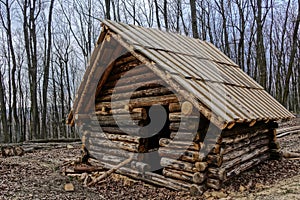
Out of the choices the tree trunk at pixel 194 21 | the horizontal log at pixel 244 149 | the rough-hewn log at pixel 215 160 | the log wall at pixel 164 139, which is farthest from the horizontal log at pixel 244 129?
the tree trunk at pixel 194 21

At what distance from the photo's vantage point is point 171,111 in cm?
668

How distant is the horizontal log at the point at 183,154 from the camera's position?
607 centimetres

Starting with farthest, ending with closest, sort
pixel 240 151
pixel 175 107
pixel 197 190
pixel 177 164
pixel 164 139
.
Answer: pixel 240 151 → pixel 164 139 → pixel 175 107 → pixel 177 164 → pixel 197 190

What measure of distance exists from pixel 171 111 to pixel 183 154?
1039mm

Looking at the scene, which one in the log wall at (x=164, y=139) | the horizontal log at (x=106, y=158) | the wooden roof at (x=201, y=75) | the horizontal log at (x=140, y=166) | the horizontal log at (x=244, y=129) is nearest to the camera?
the wooden roof at (x=201, y=75)

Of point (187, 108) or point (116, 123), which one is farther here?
point (116, 123)

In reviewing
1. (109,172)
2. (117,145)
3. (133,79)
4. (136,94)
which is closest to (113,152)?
(117,145)

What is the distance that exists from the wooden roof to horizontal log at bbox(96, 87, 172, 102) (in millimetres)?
718

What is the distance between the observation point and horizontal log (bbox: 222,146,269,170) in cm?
645

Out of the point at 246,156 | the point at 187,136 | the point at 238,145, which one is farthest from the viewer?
the point at 246,156

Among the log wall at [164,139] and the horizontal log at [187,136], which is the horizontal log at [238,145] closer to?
the log wall at [164,139]

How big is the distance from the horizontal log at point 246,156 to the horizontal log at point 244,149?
0.26 feet

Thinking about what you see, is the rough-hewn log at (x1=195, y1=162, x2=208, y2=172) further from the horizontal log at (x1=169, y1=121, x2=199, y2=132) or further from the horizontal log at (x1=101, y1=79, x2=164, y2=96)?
the horizontal log at (x1=101, y1=79, x2=164, y2=96)

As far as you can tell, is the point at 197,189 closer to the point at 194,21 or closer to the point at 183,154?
the point at 183,154
